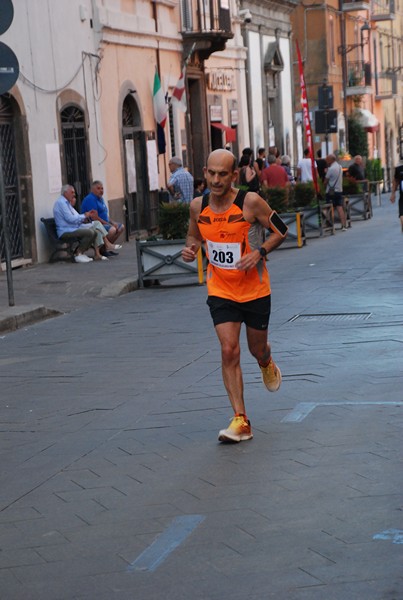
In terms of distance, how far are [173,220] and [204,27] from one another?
53.2ft

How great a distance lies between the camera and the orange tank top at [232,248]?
7969 millimetres

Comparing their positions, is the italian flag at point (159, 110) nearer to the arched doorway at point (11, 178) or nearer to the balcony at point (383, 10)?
the arched doorway at point (11, 178)

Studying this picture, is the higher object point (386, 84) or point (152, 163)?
point (386, 84)

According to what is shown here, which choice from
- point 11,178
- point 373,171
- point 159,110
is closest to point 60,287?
point 11,178

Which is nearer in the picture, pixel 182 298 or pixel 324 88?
pixel 182 298

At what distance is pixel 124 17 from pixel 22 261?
26.3 feet

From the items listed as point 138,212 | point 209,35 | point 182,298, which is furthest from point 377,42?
point 182,298

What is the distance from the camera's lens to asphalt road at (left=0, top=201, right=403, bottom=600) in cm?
536

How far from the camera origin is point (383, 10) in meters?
70.1

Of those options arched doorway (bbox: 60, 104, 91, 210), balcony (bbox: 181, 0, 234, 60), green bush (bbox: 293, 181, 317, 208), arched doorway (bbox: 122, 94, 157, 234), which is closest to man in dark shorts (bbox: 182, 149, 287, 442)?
arched doorway (bbox: 60, 104, 91, 210)

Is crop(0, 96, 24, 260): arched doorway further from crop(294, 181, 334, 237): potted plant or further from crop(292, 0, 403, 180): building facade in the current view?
crop(292, 0, 403, 180): building facade

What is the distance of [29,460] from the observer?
25.5 ft

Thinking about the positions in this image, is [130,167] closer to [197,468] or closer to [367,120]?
[197,468]

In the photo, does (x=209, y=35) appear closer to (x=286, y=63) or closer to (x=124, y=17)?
(x=124, y=17)
